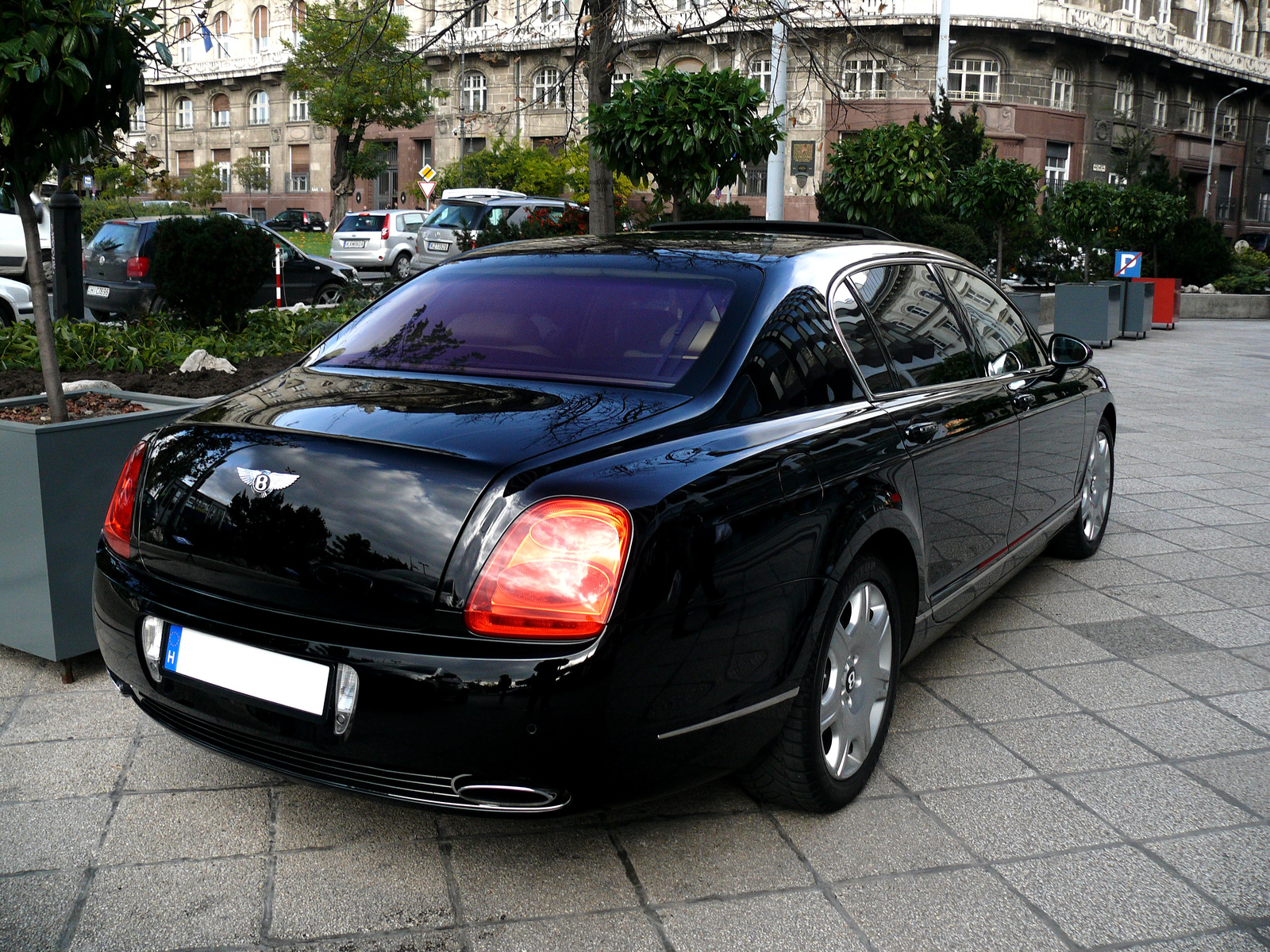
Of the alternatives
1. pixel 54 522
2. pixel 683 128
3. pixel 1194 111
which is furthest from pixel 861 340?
pixel 1194 111

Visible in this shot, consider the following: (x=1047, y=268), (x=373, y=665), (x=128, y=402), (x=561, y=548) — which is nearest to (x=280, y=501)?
(x=373, y=665)

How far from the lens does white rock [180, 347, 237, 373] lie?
6.66 m

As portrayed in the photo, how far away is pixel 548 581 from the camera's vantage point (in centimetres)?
244

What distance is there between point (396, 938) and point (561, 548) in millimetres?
953

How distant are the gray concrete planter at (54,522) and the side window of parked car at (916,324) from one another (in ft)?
8.17

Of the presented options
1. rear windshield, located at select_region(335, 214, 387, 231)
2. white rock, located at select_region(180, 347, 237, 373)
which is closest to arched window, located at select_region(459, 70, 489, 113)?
rear windshield, located at select_region(335, 214, 387, 231)

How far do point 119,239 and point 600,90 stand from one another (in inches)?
310

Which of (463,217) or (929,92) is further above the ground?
(929,92)

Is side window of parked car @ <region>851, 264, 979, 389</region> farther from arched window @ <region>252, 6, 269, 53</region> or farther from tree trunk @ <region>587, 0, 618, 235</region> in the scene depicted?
arched window @ <region>252, 6, 269, 53</region>

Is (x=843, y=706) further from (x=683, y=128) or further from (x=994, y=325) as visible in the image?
(x=683, y=128)

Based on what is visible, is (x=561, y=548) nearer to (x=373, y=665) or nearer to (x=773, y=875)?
(x=373, y=665)

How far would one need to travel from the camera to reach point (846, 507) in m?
3.09

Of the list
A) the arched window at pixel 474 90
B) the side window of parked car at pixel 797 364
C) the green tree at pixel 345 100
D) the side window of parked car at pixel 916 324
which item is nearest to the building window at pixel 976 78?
the green tree at pixel 345 100

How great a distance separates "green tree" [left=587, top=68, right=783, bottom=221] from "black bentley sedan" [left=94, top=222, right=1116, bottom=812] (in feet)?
21.2
